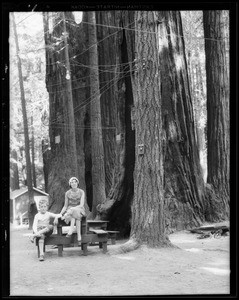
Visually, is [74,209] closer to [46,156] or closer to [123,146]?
[123,146]

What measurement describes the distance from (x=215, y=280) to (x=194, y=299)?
2046 millimetres

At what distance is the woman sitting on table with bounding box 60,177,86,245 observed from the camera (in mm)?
7988

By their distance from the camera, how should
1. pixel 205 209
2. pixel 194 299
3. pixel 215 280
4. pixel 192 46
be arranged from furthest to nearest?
pixel 192 46 < pixel 205 209 < pixel 215 280 < pixel 194 299

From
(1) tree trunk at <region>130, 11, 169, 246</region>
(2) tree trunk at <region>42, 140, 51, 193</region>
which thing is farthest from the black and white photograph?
(2) tree trunk at <region>42, 140, 51, 193</region>

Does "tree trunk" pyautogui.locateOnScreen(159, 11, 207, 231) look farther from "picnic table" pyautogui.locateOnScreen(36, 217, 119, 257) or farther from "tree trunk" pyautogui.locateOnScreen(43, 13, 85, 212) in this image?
"tree trunk" pyautogui.locateOnScreen(43, 13, 85, 212)

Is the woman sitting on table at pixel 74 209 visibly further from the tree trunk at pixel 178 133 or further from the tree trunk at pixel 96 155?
the tree trunk at pixel 96 155

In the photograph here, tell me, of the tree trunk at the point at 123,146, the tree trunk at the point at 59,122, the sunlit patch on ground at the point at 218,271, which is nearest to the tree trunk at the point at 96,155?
the tree trunk at the point at 59,122

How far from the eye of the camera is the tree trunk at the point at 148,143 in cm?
762

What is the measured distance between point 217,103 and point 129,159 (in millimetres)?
3050

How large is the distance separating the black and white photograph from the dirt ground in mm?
22

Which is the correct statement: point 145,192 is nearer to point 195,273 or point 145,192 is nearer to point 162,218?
point 162,218

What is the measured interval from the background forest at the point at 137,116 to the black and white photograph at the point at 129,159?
0.09 feet

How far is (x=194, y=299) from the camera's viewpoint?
11.6ft
